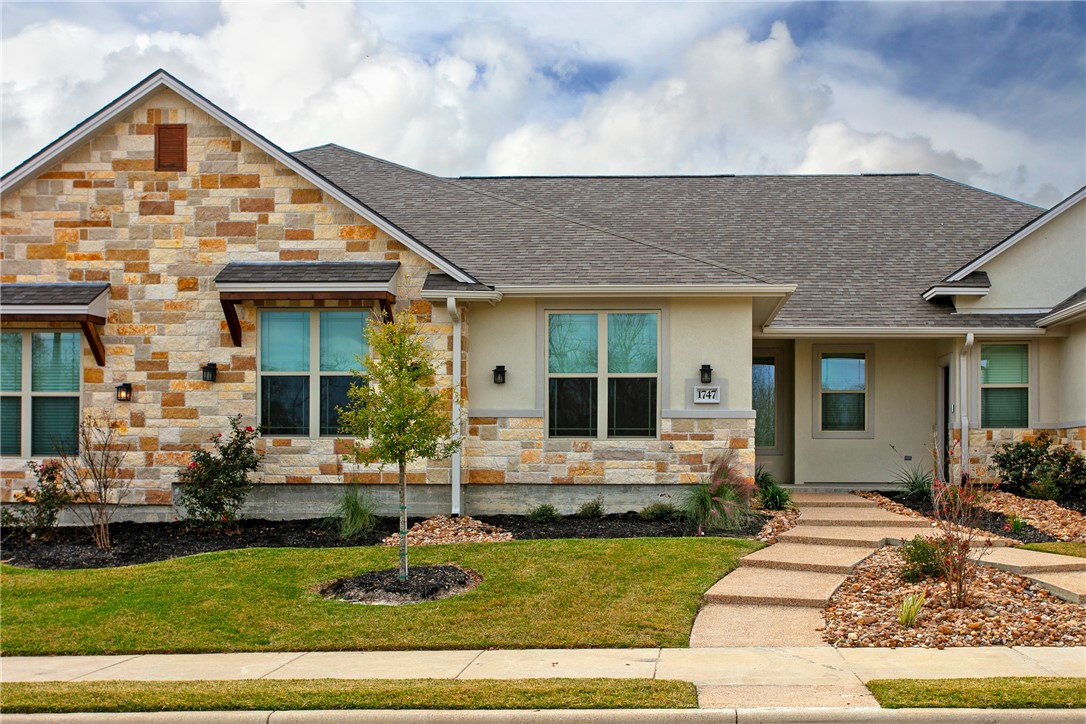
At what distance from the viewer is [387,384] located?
9.50 metres

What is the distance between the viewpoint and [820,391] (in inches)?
650

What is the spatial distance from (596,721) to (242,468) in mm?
8036

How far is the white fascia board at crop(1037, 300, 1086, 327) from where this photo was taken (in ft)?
45.1

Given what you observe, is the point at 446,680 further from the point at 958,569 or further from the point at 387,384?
the point at 958,569

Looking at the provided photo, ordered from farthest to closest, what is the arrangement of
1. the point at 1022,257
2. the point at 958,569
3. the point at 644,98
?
the point at 644,98 < the point at 1022,257 < the point at 958,569

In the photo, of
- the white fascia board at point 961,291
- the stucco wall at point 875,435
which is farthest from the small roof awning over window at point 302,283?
the white fascia board at point 961,291

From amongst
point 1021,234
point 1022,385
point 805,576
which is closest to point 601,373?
point 805,576

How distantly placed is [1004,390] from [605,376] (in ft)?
22.7

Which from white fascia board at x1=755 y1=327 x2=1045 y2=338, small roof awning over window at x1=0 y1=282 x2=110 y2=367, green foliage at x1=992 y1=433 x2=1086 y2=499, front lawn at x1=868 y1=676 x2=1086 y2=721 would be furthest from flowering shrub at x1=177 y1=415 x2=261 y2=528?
green foliage at x1=992 y1=433 x2=1086 y2=499

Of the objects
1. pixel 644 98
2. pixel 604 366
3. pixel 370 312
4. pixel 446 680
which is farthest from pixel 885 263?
pixel 446 680

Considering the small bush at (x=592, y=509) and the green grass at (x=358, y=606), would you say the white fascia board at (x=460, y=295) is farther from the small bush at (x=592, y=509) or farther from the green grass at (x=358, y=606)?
the green grass at (x=358, y=606)

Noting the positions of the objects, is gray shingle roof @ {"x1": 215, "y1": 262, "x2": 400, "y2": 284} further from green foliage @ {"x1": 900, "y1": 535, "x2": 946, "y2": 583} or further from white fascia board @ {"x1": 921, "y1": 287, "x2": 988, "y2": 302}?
white fascia board @ {"x1": 921, "y1": 287, "x2": 988, "y2": 302}

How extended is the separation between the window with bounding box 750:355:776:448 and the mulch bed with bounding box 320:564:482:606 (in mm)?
8563

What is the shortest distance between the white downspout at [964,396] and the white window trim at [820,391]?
5.21 ft
